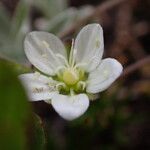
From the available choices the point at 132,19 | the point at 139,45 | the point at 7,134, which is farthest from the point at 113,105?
the point at 7,134

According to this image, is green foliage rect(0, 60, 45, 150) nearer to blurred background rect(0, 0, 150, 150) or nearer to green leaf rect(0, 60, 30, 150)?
green leaf rect(0, 60, 30, 150)

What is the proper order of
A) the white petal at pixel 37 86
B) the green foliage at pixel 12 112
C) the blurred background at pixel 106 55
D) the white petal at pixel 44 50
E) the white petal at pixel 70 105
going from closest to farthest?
1. the green foliage at pixel 12 112
2. the white petal at pixel 70 105
3. the white petal at pixel 37 86
4. the white petal at pixel 44 50
5. the blurred background at pixel 106 55

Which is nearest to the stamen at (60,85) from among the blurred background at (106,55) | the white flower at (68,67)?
the white flower at (68,67)

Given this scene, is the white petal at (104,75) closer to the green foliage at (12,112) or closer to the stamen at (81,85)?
the stamen at (81,85)

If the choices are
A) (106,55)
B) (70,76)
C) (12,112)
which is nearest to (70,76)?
(70,76)

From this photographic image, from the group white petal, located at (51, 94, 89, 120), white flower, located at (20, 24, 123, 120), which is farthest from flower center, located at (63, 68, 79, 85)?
white petal, located at (51, 94, 89, 120)

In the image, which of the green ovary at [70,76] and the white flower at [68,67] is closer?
the white flower at [68,67]

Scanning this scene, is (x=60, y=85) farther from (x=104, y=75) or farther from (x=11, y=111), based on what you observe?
(x=11, y=111)
